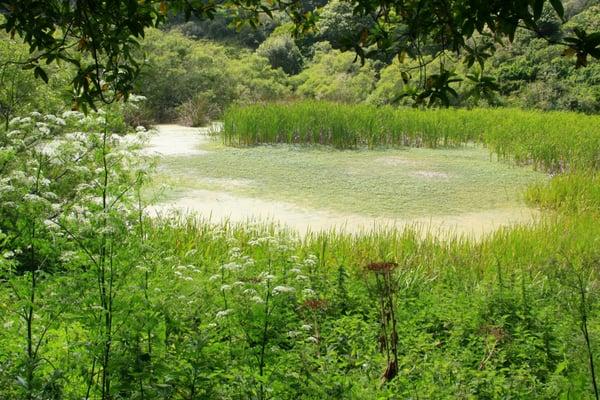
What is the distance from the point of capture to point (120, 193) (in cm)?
225

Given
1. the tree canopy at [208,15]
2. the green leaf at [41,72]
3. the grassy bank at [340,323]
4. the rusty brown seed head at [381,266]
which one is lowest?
the grassy bank at [340,323]

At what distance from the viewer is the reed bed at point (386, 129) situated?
9.84 metres

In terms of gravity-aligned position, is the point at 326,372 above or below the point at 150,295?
below

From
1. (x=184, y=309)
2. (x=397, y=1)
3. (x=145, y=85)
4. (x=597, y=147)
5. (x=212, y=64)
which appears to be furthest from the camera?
(x=212, y=64)

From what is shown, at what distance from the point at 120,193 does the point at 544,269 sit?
114 inches

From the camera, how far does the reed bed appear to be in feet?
32.3

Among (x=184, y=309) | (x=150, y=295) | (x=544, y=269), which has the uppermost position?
(x=150, y=295)

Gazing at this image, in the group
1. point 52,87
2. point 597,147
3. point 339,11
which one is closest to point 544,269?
point 52,87

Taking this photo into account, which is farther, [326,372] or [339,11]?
[339,11]

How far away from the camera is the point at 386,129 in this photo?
10523 mm

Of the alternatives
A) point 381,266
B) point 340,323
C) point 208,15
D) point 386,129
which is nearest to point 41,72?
point 208,15

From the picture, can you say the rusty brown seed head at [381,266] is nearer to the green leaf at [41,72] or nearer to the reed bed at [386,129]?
the green leaf at [41,72]

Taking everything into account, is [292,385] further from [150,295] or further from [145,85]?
[145,85]

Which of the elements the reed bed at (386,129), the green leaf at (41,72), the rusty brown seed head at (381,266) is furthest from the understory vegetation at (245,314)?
the reed bed at (386,129)
